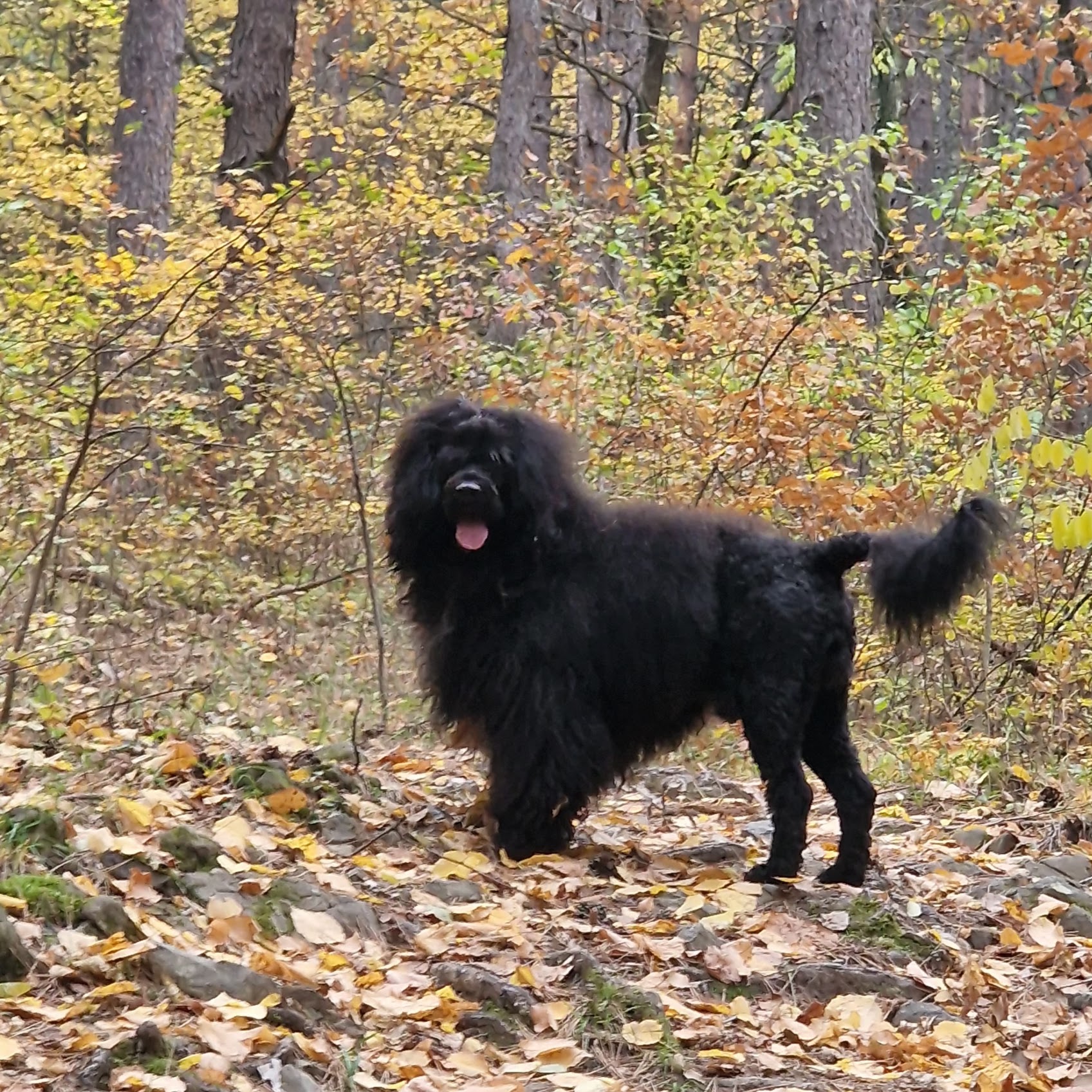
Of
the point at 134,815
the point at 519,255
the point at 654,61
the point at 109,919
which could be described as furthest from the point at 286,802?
the point at 654,61

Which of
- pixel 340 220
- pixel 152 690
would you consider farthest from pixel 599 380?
pixel 152 690

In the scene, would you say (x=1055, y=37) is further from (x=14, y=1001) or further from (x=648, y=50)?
(x=648, y=50)

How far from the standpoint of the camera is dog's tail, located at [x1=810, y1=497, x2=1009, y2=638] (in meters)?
5.88

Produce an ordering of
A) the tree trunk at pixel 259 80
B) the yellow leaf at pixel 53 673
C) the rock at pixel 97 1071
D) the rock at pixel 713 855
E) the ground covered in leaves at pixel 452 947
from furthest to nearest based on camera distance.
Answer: the tree trunk at pixel 259 80, the rock at pixel 713 855, the yellow leaf at pixel 53 673, the ground covered in leaves at pixel 452 947, the rock at pixel 97 1071

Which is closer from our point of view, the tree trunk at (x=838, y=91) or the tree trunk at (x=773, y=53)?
the tree trunk at (x=838, y=91)

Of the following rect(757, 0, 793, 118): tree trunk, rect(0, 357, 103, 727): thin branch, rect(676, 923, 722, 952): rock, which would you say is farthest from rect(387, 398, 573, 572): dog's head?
rect(757, 0, 793, 118): tree trunk

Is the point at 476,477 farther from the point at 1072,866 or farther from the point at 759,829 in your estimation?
the point at 1072,866

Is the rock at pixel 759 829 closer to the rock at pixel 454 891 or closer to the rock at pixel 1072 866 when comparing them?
the rock at pixel 1072 866

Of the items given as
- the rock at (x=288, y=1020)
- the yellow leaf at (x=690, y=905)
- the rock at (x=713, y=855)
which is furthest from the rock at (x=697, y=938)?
the rock at (x=288, y=1020)

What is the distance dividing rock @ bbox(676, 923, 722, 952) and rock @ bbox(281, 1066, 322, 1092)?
1776mm

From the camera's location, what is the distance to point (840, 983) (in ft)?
16.3

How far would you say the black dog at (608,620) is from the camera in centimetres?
604

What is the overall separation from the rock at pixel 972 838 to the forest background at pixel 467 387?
1.10m

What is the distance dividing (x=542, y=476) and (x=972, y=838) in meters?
2.60
